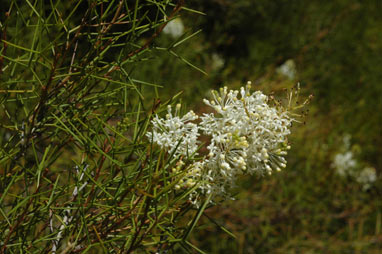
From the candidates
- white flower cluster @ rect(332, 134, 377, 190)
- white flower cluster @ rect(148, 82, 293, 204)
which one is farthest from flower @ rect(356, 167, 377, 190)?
white flower cluster @ rect(148, 82, 293, 204)

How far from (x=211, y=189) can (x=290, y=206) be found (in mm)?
1322

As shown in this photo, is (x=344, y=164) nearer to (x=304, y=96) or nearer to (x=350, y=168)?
(x=350, y=168)

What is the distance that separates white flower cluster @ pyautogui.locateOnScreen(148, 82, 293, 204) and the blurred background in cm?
80

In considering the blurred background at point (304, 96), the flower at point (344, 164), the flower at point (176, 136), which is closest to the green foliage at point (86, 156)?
the flower at point (176, 136)

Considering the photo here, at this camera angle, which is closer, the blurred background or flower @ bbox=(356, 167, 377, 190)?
the blurred background

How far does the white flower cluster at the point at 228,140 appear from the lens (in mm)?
391

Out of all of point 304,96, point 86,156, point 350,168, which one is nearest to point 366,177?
point 350,168

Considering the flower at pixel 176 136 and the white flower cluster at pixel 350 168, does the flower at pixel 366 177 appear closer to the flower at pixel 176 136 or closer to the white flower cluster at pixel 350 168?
the white flower cluster at pixel 350 168

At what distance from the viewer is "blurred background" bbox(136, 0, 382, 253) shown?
1601mm

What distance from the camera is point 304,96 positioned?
1899 mm

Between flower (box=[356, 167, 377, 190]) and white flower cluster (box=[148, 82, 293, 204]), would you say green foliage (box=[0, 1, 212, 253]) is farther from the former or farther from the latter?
flower (box=[356, 167, 377, 190])

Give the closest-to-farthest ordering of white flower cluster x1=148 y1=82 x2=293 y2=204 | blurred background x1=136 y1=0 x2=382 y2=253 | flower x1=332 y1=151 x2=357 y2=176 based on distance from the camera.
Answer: white flower cluster x1=148 y1=82 x2=293 y2=204 < blurred background x1=136 y1=0 x2=382 y2=253 < flower x1=332 y1=151 x2=357 y2=176

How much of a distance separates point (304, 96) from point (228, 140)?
1.59 metres

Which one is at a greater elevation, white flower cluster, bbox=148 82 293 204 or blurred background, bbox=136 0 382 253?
blurred background, bbox=136 0 382 253
